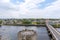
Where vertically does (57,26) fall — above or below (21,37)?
below

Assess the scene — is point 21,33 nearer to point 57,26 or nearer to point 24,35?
point 24,35

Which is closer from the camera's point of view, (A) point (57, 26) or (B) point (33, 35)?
(B) point (33, 35)

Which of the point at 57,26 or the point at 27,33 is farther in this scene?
the point at 57,26

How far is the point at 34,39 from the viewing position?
7.53 feet

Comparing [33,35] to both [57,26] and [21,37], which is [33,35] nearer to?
[21,37]

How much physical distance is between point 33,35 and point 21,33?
7.5 inches

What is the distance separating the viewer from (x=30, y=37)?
232cm

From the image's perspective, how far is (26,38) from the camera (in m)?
2.29

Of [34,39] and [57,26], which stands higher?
[34,39]

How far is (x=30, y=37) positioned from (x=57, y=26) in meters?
50.1

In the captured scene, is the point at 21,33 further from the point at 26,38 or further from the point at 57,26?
the point at 57,26

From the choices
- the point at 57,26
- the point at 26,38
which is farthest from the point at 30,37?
the point at 57,26

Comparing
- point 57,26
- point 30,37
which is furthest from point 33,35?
point 57,26

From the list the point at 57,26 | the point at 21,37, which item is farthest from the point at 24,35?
the point at 57,26
